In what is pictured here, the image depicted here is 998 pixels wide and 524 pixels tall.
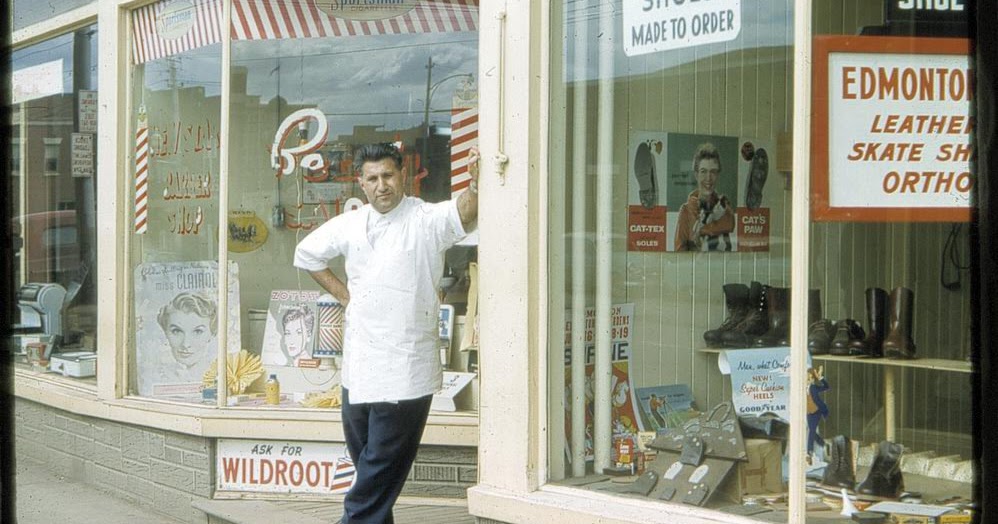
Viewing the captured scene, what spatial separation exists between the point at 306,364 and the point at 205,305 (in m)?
0.72

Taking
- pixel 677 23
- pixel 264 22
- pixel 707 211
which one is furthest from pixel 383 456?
pixel 264 22

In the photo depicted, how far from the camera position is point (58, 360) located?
28.1 ft

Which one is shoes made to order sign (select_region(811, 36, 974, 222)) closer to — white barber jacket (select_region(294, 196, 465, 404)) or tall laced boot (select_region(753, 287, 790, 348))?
tall laced boot (select_region(753, 287, 790, 348))

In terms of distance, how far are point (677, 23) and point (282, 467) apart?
3308 millimetres

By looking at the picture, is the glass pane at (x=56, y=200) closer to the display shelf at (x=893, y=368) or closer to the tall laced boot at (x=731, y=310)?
the tall laced boot at (x=731, y=310)

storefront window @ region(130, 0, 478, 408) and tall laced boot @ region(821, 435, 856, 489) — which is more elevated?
storefront window @ region(130, 0, 478, 408)

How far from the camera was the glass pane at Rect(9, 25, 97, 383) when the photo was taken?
328 inches

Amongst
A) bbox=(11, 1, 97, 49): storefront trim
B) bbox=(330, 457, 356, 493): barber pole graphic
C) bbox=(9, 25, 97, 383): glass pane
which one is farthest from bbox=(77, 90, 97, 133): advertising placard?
bbox=(330, 457, 356, 493): barber pole graphic

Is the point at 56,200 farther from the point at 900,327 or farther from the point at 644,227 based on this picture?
the point at 900,327

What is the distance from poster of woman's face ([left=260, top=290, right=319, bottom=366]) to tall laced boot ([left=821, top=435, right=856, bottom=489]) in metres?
3.27

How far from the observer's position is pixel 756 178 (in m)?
5.53

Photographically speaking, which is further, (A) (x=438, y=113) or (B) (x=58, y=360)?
(B) (x=58, y=360)

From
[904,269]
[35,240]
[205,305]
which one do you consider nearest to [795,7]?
[904,269]

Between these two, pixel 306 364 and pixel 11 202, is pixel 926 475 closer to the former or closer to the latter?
pixel 306 364
